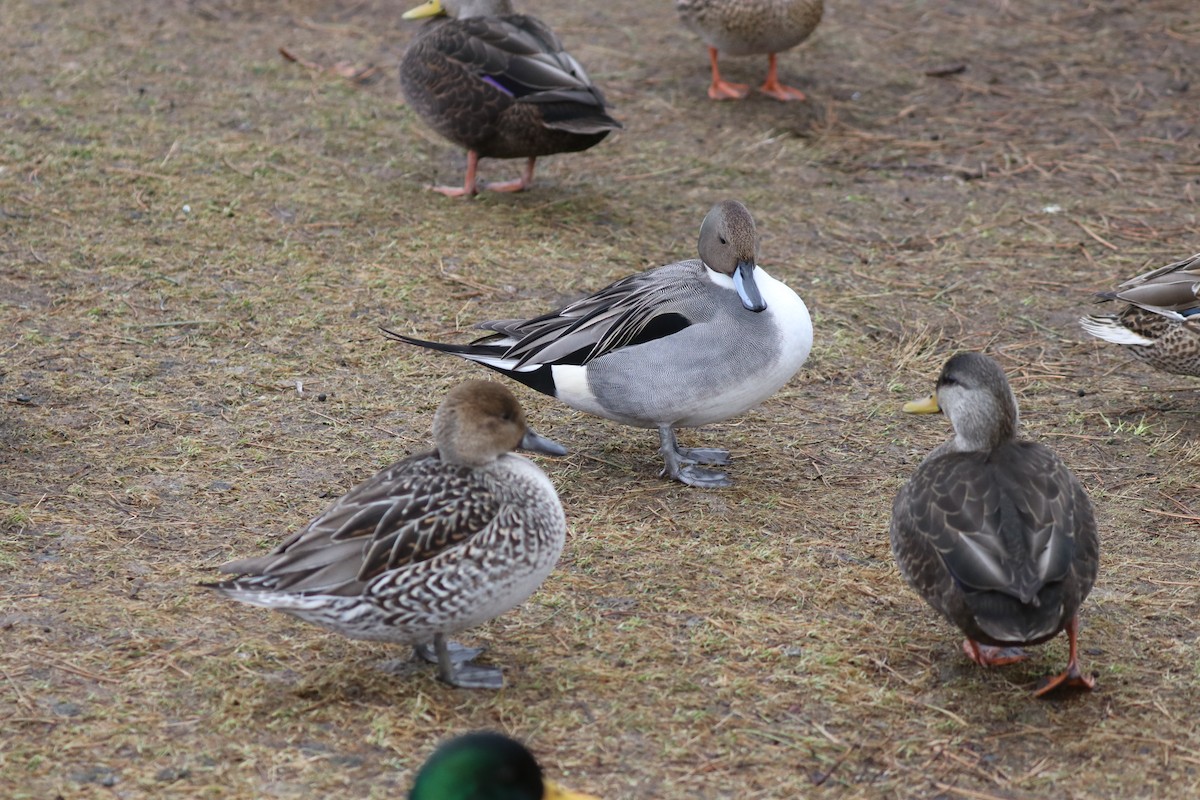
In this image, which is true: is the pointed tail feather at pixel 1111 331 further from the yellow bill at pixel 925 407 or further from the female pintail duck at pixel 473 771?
the female pintail duck at pixel 473 771

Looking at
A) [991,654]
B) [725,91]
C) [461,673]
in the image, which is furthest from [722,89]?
[461,673]

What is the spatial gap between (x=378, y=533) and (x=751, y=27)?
6.00 metres

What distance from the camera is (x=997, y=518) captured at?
3.48 meters

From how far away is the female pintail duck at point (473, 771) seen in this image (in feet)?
7.92

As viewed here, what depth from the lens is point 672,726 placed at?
3.41 metres

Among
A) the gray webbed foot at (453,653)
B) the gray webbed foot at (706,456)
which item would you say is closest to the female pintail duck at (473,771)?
the gray webbed foot at (453,653)

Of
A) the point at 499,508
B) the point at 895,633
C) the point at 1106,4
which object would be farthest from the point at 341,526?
the point at 1106,4

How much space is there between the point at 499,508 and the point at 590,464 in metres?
1.53

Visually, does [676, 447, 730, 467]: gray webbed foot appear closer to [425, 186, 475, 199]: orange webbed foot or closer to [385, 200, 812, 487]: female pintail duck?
[385, 200, 812, 487]: female pintail duck

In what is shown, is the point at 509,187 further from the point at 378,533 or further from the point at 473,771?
the point at 473,771

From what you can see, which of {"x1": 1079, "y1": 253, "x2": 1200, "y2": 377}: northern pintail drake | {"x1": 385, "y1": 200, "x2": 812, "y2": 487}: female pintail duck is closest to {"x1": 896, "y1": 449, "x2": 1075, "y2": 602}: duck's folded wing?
{"x1": 385, "y1": 200, "x2": 812, "y2": 487}: female pintail duck

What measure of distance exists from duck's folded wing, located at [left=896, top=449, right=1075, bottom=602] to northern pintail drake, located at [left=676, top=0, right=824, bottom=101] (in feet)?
17.4

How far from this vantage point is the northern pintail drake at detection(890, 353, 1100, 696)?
131 inches

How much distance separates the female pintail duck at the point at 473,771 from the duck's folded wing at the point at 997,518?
148 centimetres
